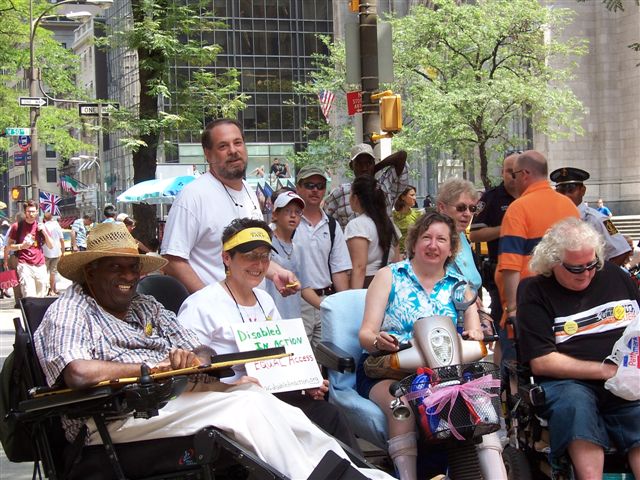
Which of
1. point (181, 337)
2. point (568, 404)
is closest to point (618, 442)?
point (568, 404)

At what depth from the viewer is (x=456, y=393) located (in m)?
5.37

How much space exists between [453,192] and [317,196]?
132cm

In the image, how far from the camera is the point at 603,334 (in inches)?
231

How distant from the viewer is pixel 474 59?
36062 mm

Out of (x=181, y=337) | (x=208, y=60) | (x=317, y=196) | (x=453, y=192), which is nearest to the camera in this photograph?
(x=181, y=337)

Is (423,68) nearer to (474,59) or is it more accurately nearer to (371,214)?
(474,59)

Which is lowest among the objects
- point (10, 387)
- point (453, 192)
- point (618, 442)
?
point (618, 442)

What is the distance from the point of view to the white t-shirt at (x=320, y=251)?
8.20 m

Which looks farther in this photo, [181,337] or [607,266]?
[607,266]

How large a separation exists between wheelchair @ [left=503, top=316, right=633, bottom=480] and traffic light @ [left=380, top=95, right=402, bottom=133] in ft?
20.5

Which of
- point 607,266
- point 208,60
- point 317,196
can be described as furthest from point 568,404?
point 208,60

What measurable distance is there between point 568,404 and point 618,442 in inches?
13.5

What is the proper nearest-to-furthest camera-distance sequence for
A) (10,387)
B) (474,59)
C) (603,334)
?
(10,387), (603,334), (474,59)

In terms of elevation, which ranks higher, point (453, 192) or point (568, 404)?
point (453, 192)
